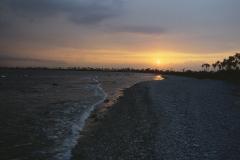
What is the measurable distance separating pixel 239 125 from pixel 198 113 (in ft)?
10.8

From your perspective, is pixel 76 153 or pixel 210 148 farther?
pixel 76 153

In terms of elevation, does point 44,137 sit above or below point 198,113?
below

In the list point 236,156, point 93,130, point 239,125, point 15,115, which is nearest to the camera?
point 236,156

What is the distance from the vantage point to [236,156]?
705 cm

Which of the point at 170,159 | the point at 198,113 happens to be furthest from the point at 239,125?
the point at 170,159

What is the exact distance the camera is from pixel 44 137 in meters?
10.8

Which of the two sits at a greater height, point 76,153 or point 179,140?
point 179,140

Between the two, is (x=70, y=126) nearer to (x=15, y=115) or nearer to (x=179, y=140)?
(x=15, y=115)

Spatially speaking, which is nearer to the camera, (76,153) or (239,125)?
(76,153)

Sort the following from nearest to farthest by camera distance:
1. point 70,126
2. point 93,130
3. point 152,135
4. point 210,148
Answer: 1. point 210,148
2. point 152,135
3. point 93,130
4. point 70,126

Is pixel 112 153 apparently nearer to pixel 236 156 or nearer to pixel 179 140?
pixel 179 140

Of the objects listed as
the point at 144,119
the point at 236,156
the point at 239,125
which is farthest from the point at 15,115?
the point at 239,125

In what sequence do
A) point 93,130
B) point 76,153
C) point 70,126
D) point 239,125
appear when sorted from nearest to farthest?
point 76,153 → point 239,125 → point 93,130 → point 70,126

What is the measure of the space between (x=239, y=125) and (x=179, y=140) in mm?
5044
